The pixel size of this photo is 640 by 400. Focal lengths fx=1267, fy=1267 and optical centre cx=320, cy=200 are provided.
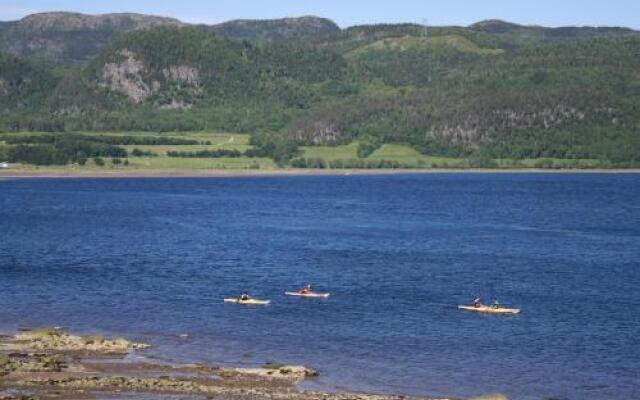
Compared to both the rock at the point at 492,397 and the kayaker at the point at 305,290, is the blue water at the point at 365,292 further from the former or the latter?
the rock at the point at 492,397

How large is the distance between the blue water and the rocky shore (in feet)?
9.40

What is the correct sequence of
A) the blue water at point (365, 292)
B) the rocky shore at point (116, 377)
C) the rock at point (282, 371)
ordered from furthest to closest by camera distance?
the blue water at point (365, 292)
the rock at point (282, 371)
the rocky shore at point (116, 377)

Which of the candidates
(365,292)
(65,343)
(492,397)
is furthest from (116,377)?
(365,292)

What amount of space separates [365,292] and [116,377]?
1523 inches

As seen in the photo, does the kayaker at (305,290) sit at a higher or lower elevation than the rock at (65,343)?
lower

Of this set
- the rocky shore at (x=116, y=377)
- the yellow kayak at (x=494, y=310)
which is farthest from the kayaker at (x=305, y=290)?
the rocky shore at (x=116, y=377)

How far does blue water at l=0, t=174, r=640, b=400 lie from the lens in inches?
2911

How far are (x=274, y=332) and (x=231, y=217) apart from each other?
97.5 m

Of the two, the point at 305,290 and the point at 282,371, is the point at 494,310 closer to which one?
the point at 305,290

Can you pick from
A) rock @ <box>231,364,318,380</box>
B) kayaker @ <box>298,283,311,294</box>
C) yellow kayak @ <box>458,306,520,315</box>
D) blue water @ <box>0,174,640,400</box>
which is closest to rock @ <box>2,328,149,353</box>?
blue water @ <box>0,174,640,400</box>

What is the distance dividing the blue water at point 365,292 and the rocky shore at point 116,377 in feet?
9.40

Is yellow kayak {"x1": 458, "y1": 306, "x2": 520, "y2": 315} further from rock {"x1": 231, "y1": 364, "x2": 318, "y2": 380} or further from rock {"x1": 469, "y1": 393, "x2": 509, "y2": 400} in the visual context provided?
rock {"x1": 469, "y1": 393, "x2": 509, "y2": 400}

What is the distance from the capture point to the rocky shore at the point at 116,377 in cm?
6344

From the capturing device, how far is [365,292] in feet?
338
